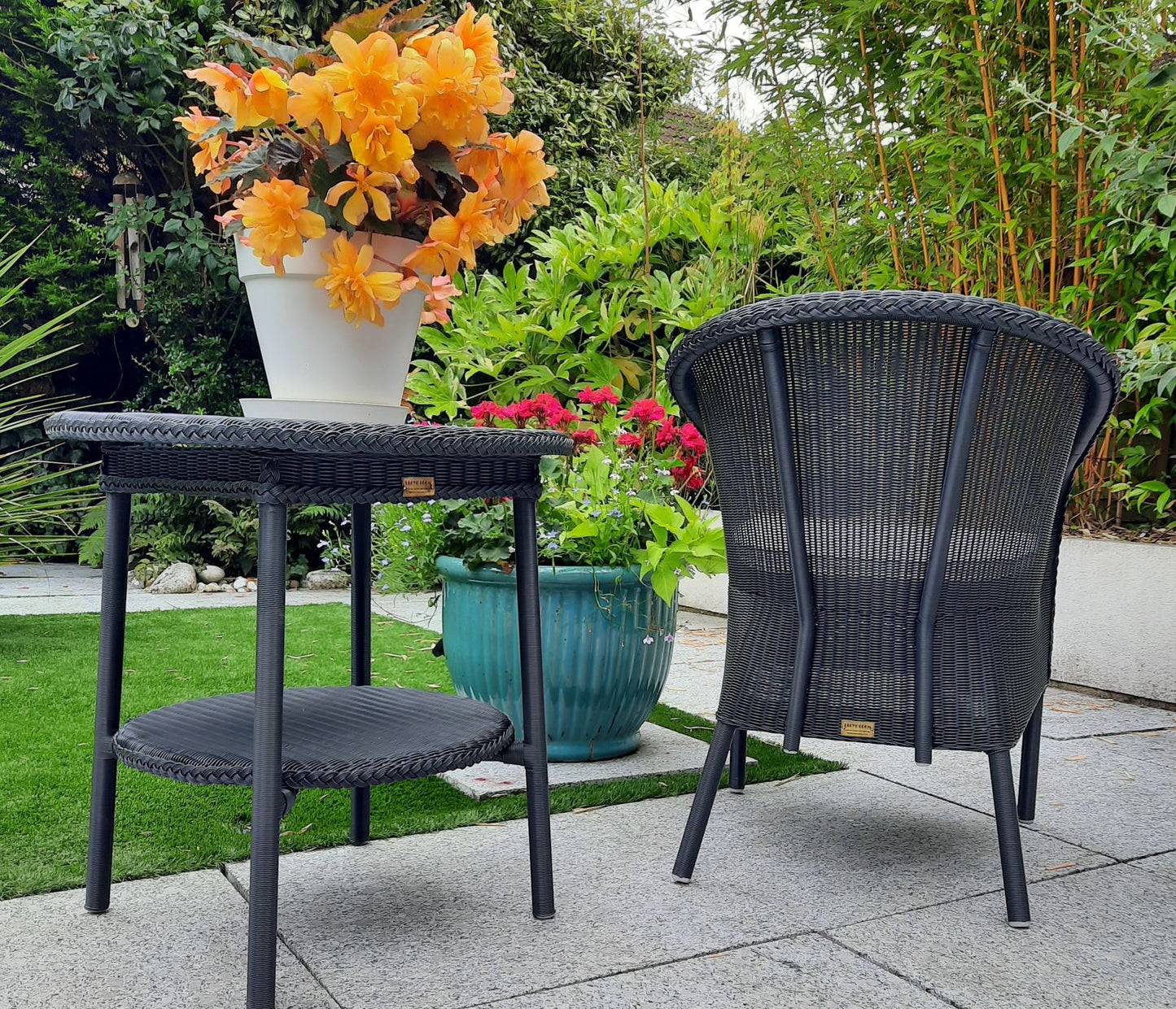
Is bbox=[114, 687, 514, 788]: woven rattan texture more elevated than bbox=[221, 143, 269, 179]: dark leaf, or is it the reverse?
bbox=[221, 143, 269, 179]: dark leaf

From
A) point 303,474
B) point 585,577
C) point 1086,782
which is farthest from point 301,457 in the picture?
point 1086,782

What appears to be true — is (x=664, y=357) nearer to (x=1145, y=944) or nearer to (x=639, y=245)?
(x=639, y=245)

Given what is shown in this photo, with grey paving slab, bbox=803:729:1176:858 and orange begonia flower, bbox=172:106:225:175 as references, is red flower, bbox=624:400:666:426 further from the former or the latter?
orange begonia flower, bbox=172:106:225:175

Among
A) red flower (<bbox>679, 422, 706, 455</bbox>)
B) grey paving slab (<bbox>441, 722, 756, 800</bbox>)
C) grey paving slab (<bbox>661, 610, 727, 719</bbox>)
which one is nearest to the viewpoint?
grey paving slab (<bbox>441, 722, 756, 800</bbox>)

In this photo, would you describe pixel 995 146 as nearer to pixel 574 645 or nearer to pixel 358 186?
pixel 574 645

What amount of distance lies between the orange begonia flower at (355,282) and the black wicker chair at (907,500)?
0.55 m

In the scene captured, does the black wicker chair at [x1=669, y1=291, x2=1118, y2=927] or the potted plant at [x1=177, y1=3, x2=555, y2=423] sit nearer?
the potted plant at [x1=177, y1=3, x2=555, y2=423]

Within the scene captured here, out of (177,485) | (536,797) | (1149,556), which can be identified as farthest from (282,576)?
(1149,556)

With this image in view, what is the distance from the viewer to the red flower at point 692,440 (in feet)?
8.44

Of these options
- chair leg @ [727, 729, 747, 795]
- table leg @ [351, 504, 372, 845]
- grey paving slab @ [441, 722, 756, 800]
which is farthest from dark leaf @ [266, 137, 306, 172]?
chair leg @ [727, 729, 747, 795]

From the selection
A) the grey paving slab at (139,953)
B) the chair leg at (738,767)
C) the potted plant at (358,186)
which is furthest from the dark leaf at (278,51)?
the chair leg at (738,767)

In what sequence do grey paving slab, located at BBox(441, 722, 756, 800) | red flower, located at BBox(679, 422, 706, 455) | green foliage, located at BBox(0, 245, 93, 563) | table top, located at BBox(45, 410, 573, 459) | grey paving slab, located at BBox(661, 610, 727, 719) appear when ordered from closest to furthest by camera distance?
table top, located at BBox(45, 410, 573, 459) < grey paving slab, located at BBox(441, 722, 756, 800) < red flower, located at BBox(679, 422, 706, 455) < grey paving slab, located at BBox(661, 610, 727, 719) < green foliage, located at BBox(0, 245, 93, 563)

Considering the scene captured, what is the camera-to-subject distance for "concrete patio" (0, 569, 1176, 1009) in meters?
1.41

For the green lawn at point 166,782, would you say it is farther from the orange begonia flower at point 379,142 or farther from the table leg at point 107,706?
the orange begonia flower at point 379,142
